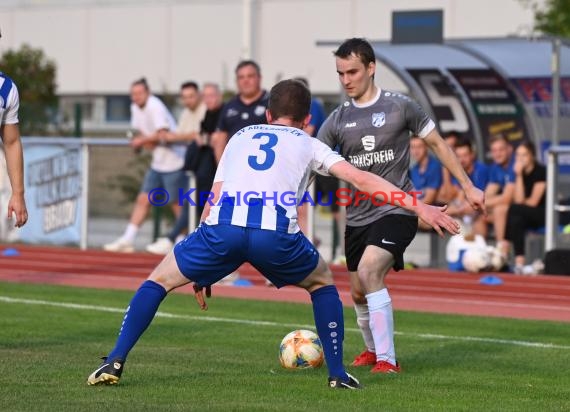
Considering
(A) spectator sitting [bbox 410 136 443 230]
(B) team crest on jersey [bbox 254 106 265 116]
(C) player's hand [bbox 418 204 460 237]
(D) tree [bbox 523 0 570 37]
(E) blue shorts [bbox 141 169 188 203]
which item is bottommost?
(E) blue shorts [bbox 141 169 188 203]

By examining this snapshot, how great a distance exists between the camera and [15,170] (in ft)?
29.3

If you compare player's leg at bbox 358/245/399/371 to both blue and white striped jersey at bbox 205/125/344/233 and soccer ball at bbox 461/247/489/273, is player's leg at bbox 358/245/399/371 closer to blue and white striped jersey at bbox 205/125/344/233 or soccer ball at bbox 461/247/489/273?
blue and white striped jersey at bbox 205/125/344/233

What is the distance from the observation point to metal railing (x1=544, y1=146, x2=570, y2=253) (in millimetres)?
16297

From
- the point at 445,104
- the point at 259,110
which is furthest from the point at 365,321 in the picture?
the point at 445,104

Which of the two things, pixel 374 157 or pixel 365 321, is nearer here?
pixel 374 157

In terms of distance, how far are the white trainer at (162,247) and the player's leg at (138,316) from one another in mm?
10998

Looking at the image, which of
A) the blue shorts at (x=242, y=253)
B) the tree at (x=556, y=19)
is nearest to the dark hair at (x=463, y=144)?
the tree at (x=556, y=19)

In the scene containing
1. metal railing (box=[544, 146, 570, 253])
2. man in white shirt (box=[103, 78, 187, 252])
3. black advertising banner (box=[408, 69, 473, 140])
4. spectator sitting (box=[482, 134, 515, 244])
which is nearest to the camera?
metal railing (box=[544, 146, 570, 253])

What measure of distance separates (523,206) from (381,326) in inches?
312

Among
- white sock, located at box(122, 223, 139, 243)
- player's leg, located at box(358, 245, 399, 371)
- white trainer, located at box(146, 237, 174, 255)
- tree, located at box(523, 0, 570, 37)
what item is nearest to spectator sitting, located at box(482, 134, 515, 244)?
white trainer, located at box(146, 237, 174, 255)

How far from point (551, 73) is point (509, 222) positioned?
3.13 m

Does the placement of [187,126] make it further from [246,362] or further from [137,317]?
[137,317]

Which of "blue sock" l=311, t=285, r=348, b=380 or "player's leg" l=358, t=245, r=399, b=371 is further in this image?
"player's leg" l=358, t=245, r=399, b=371

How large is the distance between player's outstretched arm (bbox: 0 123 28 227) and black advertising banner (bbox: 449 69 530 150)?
10999 mm
